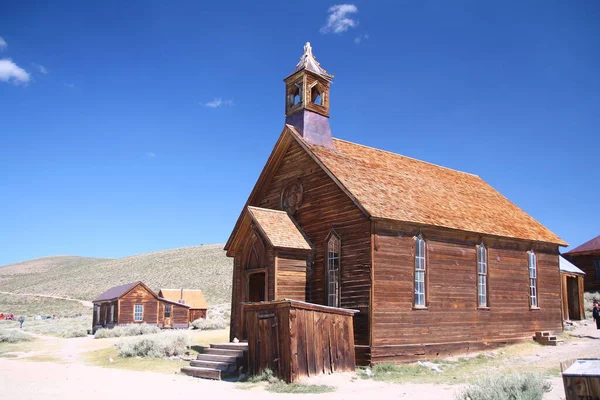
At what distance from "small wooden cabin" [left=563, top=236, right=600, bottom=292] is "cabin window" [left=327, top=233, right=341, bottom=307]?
99.4ft

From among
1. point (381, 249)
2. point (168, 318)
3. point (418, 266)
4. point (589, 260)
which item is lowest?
point (168, 318)

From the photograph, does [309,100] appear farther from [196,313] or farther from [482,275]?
[196,313]

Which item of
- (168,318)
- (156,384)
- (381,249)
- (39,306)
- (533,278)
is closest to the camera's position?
(156,384)

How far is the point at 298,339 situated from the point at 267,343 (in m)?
1.05

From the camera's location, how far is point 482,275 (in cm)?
2044

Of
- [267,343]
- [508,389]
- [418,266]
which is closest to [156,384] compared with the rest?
[267,343]

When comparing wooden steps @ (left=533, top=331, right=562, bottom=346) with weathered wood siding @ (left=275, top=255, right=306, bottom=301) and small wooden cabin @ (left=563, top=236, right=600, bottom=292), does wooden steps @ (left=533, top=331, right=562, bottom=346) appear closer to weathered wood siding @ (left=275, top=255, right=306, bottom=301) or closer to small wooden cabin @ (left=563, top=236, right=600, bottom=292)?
weathered wood siding @ (left=275, top=255, right=306, bottom=301)

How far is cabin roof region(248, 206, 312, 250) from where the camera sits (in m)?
18.0

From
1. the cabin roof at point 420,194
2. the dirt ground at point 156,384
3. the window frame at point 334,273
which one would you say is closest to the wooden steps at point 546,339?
the dirt ground at point 156,384

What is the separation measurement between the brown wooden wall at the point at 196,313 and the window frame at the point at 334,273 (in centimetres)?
2994

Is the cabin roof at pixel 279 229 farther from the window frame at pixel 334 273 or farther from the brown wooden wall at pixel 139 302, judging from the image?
the brown wooden wall at pixel 139 302

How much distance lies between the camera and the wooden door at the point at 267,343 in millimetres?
14430

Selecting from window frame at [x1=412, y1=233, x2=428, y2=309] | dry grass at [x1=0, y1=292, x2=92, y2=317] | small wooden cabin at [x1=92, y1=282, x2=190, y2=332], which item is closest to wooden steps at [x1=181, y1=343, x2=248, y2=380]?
window frame at [x1=412, y1=233, x2=428, y2=309]

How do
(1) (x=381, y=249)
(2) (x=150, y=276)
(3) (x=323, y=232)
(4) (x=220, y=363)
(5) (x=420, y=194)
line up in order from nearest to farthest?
(4) (x=220, y=363), (1) (x=381, y=249), (3) (x=323, y=232), (5) (x=420, y=194), (2) (x=150, y=276)
